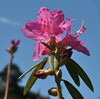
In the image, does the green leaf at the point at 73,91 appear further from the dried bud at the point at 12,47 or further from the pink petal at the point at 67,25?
the dried bud at the point at 12,47

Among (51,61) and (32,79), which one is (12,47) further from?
(51,61)

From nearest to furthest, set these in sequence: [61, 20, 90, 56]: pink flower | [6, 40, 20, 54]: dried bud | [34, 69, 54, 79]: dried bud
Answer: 1. [34, 69, 54, 79]: dried bud
2. [61, 20, 90, 56]: pink flower
3. [6, 40, 20, 54]: dried bud

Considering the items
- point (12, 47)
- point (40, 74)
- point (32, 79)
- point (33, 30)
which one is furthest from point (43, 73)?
point (12, 47)

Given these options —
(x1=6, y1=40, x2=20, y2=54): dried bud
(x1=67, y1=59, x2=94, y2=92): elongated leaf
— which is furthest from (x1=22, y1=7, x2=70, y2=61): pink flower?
(x1=6, y1=40, x2=20, y2=54): dried bud

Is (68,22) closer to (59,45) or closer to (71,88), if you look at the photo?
(59,45)

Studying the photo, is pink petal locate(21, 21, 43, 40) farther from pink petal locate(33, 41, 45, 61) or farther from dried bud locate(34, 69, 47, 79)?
dried bud locate(34, 69, 47, 79)

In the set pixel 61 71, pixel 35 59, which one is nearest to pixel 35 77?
pixel 35 59
